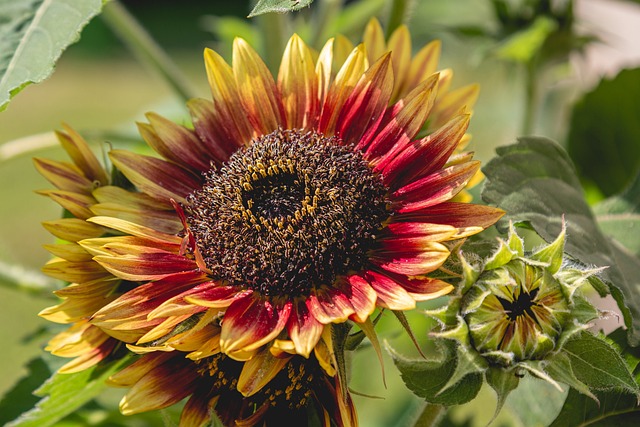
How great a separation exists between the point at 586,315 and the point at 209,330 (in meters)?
0.23

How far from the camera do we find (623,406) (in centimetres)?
62

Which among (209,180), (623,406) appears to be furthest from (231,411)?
(623,406)

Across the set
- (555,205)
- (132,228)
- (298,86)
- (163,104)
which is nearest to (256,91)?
(298,86)

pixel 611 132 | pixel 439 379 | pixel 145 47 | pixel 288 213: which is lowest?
pixel 611 132

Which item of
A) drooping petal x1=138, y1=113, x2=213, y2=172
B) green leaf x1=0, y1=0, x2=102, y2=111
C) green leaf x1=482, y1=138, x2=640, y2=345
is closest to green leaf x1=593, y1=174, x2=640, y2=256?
green leaf x1=482, y1=138, x2=640, y2=345

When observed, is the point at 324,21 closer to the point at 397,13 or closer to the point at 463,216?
the point at 397,13

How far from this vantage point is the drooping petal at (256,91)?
25.3 inches

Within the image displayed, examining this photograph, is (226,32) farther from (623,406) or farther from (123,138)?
(623,406)

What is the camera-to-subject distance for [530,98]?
1.09 metres

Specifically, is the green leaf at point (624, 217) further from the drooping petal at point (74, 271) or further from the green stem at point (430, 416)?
A: the drooping petal at point (74, 271)

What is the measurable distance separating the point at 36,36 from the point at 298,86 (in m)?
0.20

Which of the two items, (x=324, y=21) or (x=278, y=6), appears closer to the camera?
(x=278, y=6)

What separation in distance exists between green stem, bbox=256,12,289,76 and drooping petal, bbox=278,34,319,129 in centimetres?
29

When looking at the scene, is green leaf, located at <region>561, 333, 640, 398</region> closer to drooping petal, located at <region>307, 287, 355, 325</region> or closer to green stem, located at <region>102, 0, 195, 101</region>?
drooping petal, located at <region>307, 287, 355, 325</region>
